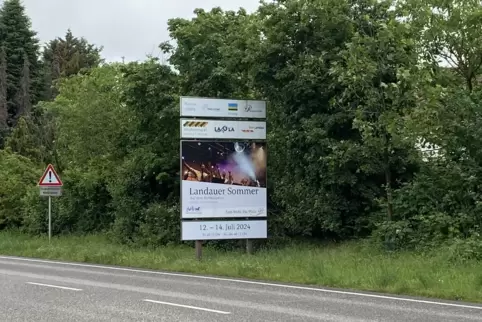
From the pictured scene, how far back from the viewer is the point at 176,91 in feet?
85.5

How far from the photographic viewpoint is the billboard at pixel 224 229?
Answer: 66.3ft

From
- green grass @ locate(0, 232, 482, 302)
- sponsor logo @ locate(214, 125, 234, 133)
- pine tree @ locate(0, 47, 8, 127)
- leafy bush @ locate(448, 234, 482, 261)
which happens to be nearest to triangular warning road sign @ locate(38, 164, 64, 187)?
green grass @ locate(0, 232, 482, 302)

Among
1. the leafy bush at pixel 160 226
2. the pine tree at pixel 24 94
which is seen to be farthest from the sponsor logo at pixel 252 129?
the pine tree at pixel 24 94

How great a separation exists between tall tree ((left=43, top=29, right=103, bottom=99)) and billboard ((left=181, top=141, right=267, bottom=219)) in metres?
54.8

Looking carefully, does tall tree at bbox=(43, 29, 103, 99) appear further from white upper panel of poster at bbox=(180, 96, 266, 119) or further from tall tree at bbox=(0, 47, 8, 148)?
white upper panel of poster at bbox=(180, 96, 266, 119)

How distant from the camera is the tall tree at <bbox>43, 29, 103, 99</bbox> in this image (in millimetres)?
74438

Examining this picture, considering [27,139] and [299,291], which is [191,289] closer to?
[299,291]

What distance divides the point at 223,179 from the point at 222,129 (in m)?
1.49

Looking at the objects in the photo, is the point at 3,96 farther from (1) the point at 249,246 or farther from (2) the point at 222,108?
(1) the point at 249,246

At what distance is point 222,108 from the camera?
20766 mm

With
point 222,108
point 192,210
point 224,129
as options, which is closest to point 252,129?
point 224,129

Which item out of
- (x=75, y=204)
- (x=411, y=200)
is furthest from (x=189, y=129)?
(x=75, y=204)

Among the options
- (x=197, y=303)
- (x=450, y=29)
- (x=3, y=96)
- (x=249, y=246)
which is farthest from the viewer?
(x=3, y=96)

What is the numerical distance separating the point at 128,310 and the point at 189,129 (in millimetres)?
9938
